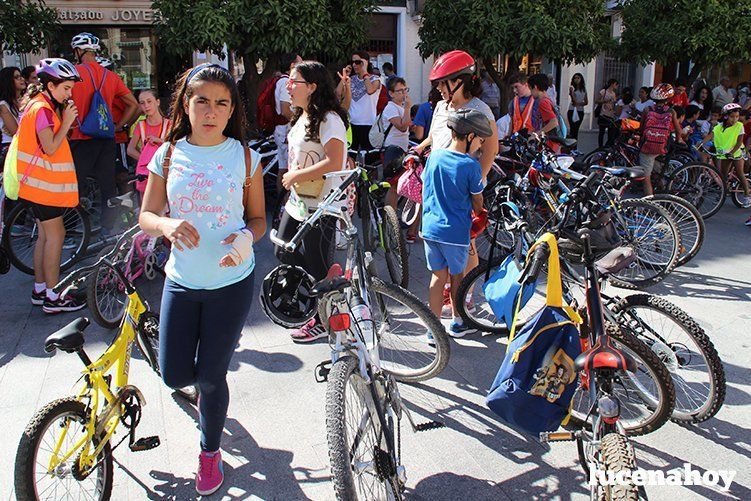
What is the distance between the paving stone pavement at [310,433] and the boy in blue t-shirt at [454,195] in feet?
→ 1.95

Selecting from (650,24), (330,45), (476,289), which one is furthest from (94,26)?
(476,289)

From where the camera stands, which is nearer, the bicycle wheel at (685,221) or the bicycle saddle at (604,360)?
the bicycle saddle at (604,360)

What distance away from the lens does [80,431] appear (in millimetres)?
2609

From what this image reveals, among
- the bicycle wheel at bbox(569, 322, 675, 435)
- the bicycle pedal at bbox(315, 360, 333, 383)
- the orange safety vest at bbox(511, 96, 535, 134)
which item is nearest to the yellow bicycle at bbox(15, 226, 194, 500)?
the bicycle pedal at bbox(315, 360, 333, 383)

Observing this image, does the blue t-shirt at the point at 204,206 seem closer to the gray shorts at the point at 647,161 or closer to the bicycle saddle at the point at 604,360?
the bicycle saddle at the point at 604,360

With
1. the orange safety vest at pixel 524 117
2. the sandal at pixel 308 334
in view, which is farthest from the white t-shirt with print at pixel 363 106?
the sandal at pixel 308 334

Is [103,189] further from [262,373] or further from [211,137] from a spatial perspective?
[211,137]

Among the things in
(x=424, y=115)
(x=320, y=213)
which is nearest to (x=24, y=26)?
(x=424, y=115)

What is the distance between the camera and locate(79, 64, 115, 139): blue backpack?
5.75 m

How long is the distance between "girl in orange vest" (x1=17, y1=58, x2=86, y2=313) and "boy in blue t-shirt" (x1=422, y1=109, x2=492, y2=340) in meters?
2.46

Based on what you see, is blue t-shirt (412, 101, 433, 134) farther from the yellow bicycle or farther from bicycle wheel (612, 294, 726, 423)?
the yellow bicycle

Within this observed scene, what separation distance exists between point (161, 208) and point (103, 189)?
381 centimetres

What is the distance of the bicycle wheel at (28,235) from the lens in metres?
5.48

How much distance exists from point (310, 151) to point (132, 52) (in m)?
10.5
